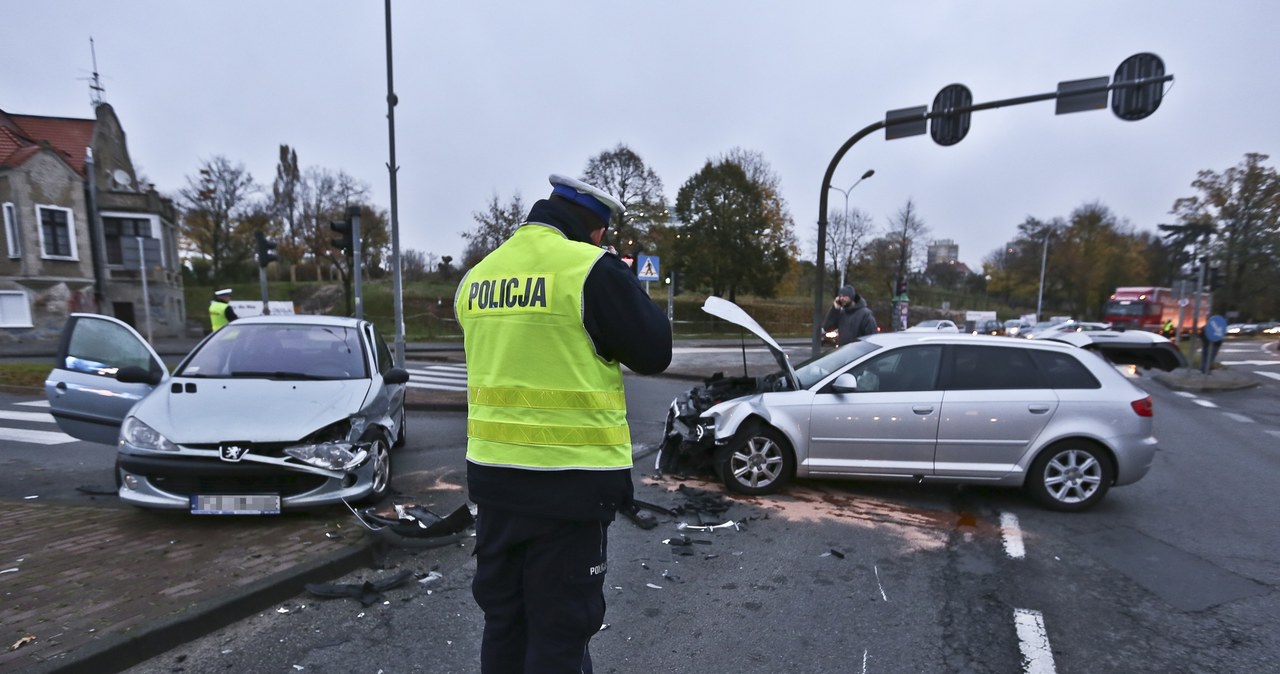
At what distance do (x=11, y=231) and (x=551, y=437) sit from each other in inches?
1223

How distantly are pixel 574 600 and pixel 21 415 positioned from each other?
34.9 feet

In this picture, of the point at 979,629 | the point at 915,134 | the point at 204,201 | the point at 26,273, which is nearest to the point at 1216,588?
the point at 979,629

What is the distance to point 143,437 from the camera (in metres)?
4.20

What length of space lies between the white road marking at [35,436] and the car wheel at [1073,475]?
33.8ft

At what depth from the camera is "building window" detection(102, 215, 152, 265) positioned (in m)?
26.9

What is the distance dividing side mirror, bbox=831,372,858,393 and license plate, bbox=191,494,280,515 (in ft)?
14.8

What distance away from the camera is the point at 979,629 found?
3.29 m

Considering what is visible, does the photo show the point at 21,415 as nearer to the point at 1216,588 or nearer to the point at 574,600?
the point at 574,600

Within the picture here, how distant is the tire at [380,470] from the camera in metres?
4.77

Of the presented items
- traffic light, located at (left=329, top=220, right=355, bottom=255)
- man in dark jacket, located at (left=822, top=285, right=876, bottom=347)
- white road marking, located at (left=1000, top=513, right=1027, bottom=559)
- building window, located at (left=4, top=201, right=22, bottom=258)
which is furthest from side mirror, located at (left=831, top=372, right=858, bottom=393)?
building window, located at (left=4, top=201, right=22, bottom=258)

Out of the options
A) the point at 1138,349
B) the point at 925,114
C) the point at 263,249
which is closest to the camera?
the point at 925,114

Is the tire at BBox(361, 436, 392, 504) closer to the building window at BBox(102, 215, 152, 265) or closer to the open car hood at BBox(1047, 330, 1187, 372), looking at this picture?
the open car hood at BBox(1047, 330, 1187, 372)

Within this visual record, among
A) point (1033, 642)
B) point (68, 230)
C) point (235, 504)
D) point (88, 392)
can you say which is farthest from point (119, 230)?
point (1033, 642)

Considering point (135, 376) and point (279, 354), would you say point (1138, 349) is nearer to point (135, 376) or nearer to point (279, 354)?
point (279, 354)
